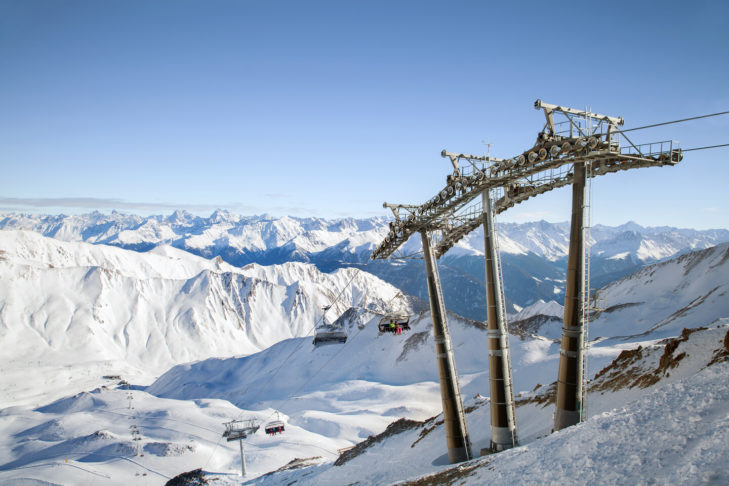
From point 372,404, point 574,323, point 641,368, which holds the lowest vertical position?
point 372,404

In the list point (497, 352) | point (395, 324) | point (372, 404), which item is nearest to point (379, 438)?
point (395, 324)

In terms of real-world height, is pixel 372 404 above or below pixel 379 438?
below

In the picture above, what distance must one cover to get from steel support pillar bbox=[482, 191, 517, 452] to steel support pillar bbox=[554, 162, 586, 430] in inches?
86.0

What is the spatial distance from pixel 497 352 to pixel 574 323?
3607mm

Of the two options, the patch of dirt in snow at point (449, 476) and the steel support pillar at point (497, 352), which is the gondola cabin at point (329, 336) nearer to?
the patch of dirt in snow at point (449, 476)

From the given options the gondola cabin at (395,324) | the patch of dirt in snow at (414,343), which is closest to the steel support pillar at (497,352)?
the gondola cabin at (395,324)

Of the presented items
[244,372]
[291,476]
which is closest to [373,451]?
[291,476]

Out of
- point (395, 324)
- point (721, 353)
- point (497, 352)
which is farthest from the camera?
point (395, 324)

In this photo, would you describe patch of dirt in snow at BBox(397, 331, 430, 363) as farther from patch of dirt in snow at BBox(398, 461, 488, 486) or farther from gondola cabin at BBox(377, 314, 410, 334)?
patch of dirt in snow at BBox(398, 461, 488, 486)

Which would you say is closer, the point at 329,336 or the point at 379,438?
the point at 379,438

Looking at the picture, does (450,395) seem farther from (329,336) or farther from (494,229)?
(329,336)

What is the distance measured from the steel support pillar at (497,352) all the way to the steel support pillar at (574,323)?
2.18 meters

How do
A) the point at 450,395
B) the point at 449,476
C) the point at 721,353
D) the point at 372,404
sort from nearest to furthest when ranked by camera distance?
the point at 449,476 → the point at 721,353 → the point at 450,395 → the point at 372,404

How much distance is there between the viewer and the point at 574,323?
16.5 meters
